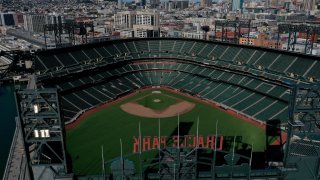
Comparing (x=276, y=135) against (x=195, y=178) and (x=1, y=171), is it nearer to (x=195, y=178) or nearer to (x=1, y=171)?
(x=195, y=178)

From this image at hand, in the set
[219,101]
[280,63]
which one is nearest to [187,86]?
[219,101]

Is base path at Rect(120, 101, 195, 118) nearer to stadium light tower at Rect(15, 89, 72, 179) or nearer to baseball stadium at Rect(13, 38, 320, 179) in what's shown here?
baseball stadium at Rect(13, 38, 320, 179)

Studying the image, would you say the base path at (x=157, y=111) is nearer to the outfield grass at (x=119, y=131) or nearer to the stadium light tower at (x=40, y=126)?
the outfield grass at (x=119, y=131)

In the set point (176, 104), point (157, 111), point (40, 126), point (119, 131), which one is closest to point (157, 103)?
point (176, 104)

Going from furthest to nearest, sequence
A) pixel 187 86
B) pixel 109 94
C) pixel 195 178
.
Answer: pixel 187 86 < pixel 109 94 < pixel 195 178

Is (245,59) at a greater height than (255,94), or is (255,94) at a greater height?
(245,59)

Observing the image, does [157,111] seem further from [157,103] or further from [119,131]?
[119,131]
